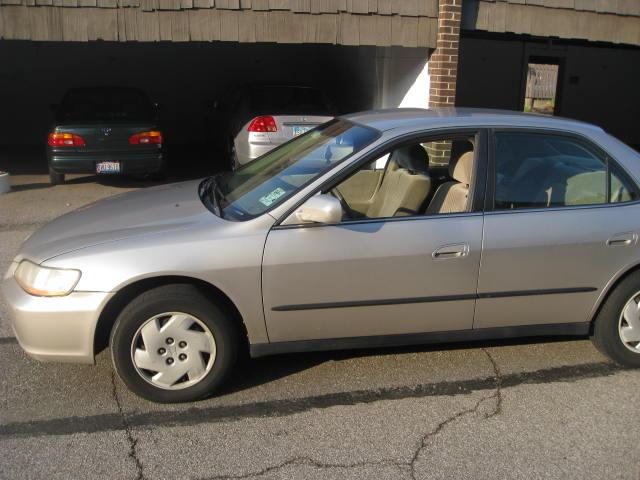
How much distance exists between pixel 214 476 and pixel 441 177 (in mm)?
2529

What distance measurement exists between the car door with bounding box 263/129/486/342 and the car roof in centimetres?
57

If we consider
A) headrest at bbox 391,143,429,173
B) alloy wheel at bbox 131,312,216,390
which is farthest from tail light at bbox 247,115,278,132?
alloy wheel at bbox 131,312,216,390

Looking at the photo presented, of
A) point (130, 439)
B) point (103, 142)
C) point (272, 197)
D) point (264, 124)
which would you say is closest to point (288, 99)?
point (264, 124)

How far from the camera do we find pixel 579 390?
3703 mm

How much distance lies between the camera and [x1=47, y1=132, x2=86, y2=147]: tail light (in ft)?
29.5

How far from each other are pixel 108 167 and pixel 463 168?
644 centimetres

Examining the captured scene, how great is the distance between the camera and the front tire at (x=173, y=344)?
3354 millimetres

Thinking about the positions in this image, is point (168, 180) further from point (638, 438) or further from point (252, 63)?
point (638, 438)

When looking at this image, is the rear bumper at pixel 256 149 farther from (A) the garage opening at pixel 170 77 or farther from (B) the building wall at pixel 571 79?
(B) the building wall at pixel 571 79

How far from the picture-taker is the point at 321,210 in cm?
335

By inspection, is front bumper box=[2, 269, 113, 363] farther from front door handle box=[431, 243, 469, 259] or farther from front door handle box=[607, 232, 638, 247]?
front door handle box=[607, 232, 638, 247]

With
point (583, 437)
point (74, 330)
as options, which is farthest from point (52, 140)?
point (583, 437)

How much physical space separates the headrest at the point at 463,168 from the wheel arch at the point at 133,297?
1.65 metres

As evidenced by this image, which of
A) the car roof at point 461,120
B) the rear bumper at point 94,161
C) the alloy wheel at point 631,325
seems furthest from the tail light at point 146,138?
the alloy wheel at point 631,325
